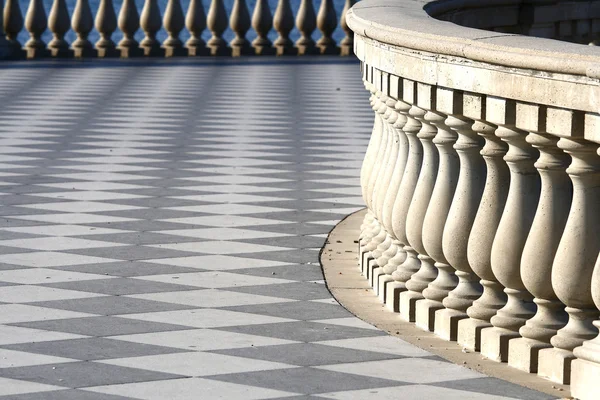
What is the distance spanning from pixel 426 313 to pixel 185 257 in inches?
77.1

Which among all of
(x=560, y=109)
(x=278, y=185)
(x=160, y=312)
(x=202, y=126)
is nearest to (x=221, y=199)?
(x=278, y=185)

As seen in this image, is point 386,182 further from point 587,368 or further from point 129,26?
point 129,26

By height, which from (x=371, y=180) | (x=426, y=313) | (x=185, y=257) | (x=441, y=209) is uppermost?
(x=441, y=209)

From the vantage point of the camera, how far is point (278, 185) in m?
10.3

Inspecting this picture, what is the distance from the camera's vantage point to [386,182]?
22.7ft

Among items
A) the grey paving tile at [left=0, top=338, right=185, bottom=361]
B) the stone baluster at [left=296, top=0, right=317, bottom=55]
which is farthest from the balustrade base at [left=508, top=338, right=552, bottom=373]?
the stone baluster at [left=296, top=0, right=317, bottom=55]

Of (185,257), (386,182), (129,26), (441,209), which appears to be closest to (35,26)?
(129,26)

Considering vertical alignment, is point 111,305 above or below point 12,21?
above

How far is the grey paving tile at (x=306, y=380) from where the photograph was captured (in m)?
5.35

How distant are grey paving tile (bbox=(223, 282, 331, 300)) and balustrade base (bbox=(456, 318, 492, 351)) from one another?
1105 mm

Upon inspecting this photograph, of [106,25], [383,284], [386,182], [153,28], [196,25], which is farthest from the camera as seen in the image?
[196,25]

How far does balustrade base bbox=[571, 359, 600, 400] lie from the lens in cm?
491

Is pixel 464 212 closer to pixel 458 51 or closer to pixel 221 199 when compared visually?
pixel 458 51

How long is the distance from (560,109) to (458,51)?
0.74 m
